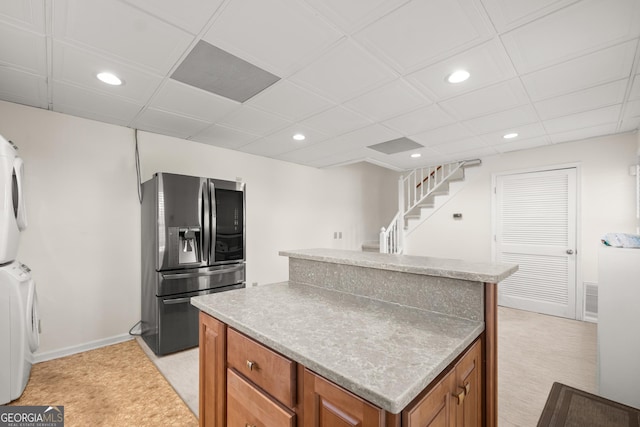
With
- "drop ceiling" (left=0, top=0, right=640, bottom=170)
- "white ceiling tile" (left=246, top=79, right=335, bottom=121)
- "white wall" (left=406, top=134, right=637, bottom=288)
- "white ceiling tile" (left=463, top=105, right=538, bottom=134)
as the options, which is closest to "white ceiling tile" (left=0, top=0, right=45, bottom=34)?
"drop ceiling" (left=0, top=0, right=640, bottom=170)

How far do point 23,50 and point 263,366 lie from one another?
2.46 m

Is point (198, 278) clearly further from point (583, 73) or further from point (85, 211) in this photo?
point (583, 73)

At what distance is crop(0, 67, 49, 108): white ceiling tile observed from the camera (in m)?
2.13

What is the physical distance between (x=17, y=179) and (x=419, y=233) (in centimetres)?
537

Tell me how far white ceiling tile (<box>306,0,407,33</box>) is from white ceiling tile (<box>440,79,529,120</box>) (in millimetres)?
1312

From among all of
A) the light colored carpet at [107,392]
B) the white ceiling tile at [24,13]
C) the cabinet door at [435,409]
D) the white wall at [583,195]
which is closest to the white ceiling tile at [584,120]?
the white wall at [583,195]

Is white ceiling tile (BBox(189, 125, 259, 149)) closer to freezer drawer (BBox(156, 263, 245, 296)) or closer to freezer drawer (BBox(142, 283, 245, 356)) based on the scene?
freezer drawer (BBox(156, 263, 245, 296))

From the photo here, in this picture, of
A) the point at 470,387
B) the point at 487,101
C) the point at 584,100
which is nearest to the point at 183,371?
the point at 470,387

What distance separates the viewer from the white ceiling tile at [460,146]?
3.79 m

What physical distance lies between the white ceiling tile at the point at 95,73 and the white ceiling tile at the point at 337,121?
145 centimetres

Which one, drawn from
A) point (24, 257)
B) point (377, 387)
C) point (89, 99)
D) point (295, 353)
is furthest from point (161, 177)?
point (377, 387)

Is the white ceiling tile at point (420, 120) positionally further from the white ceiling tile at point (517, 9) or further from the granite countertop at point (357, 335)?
the granite countertop at point (357, 335)

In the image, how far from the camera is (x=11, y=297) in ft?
6.81

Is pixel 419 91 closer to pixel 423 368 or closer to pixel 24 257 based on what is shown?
pixel 423 368
